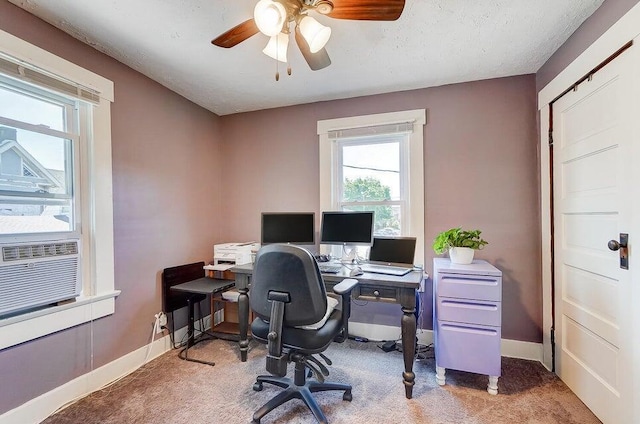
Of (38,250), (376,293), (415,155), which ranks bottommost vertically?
(376,293)

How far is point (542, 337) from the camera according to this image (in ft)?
7.41

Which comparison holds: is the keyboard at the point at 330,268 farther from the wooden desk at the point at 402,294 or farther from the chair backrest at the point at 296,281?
the chair backrest at the point at 296,281

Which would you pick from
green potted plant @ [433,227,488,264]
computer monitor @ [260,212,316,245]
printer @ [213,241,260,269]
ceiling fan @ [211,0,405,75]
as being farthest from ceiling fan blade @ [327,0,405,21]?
printer @ [213,241,260,269]

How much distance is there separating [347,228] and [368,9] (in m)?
1.62

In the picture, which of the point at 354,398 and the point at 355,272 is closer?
the point at 354,398

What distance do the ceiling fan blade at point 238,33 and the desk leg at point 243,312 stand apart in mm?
1672

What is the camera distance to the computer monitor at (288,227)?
2.66 metres

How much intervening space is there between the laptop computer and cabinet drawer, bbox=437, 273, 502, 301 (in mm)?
285

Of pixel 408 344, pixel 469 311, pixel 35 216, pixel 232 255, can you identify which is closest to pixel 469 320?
pixel 469 311

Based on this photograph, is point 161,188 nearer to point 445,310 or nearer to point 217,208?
point 217,208

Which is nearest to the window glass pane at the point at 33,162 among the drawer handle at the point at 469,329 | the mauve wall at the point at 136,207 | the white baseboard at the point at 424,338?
the mauve wall at the point at 136,207

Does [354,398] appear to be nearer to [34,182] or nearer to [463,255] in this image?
[463,255]

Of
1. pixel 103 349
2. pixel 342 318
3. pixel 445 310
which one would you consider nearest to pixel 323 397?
pixel 342 318

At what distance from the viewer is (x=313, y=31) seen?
1358 mm
